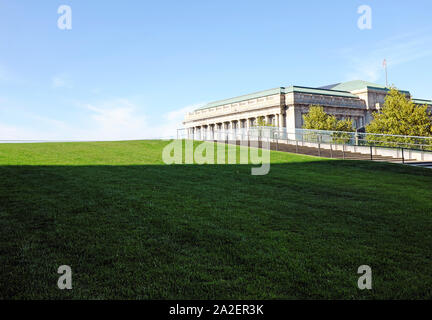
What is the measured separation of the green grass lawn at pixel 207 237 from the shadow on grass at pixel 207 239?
24 millimetres

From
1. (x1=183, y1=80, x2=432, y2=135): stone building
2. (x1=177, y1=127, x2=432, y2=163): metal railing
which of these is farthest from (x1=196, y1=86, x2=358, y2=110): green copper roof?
(x1=177, y1=127, x2=432, y2=163): metal railing

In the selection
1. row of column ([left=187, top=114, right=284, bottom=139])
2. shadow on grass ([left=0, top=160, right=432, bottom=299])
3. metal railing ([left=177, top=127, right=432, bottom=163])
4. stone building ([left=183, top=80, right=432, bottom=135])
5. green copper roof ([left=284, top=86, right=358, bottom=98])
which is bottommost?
shadow on grass ([left=0, top=160, right=432, bottom=299])

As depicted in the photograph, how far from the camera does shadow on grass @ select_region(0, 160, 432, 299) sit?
14.3 feet

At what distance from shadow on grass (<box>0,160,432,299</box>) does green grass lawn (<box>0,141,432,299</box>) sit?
2 cm

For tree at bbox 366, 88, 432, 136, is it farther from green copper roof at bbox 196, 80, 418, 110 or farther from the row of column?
green copper roof at bbox 196, 80, 418, 110

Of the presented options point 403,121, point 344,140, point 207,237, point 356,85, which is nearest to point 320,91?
point 356,85

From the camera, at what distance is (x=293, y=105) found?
7338cm

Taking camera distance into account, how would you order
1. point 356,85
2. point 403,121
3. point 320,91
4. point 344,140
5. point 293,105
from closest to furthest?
point 344,140, point 403,121, point 293,105, point 320,91, point 356,85

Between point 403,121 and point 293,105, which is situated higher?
point 293,105

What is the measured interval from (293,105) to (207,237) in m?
70.6

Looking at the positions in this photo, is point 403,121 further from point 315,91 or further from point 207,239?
point 315,91

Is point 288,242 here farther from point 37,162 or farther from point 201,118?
point 201,118

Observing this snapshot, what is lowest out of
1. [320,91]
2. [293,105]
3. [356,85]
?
[293,105]
